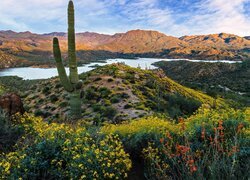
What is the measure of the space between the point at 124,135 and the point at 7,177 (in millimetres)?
2966

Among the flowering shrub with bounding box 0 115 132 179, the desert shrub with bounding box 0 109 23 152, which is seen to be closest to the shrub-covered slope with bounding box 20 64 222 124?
the desert shrub with bounding box 0 109 23 152

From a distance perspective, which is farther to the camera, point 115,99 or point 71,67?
point 115,99

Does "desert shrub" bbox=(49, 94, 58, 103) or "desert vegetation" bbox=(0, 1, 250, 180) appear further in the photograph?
"desert shrub" bbox=(49, 94, 58, 103)

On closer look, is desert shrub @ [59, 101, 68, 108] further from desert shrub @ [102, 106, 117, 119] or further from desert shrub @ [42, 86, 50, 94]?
desert shrub @ [42, 86, 50, 94]

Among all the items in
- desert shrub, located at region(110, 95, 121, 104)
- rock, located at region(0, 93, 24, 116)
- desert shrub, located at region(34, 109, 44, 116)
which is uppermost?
rock, located at region(0, 93, 24, 116)

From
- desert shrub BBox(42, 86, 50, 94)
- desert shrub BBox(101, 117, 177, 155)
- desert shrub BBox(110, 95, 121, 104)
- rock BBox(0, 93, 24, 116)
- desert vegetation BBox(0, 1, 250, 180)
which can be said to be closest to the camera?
desert vegetation BBox(0, 1, 250, 180)

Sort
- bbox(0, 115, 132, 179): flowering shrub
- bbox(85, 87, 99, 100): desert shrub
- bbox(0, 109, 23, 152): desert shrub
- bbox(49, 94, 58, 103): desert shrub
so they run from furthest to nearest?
bbox(49, 94, 58, 103): desert shrub, bbox(85, 87, 99, 100): desert shrub, bbox(0, 109, 23, 152): desert shrub, bbox(0, 115, 132, 179): flowering shrub

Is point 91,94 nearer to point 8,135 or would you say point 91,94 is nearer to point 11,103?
point 11,103

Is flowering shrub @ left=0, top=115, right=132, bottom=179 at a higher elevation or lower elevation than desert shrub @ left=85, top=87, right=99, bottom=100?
higher

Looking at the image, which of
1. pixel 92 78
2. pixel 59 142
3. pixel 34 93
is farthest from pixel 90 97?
pixel 59 142

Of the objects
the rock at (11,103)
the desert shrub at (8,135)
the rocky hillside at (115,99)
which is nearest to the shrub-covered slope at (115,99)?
the rocky hillside at (115,99)

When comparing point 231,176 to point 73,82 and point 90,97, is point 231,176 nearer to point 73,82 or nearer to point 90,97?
point 73,82

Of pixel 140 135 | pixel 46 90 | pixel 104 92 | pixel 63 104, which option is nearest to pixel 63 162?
pixel 140 135

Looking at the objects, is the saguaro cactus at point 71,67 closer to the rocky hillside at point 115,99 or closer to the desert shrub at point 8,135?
the rocky hillside at point 115,99
